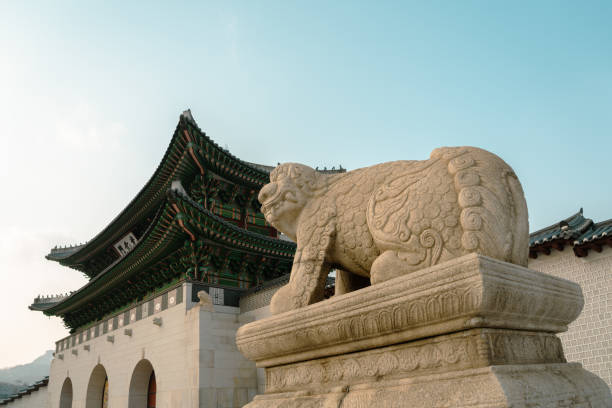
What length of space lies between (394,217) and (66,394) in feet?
79.3

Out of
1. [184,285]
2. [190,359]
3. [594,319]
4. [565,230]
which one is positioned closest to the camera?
[594,319]

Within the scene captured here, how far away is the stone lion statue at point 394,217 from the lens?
95.7 inches

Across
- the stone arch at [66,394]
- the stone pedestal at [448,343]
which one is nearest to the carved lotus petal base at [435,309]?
the stone pedestal at [448,343]

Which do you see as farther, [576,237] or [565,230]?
[565,230]

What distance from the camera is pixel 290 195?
10.7ft

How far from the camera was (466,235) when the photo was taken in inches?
93.4

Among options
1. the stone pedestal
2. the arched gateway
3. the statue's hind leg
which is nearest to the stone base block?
the stone pedestal

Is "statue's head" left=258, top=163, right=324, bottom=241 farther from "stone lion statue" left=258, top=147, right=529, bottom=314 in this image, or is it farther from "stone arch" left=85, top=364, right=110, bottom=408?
"stone arch" left=85, top=364, right=110, bottom=408

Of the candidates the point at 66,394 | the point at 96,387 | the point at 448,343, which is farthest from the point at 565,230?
the point at 66,394

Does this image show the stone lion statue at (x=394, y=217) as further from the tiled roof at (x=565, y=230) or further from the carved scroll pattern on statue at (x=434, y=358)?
the tiled roof at (x=565, y=230)

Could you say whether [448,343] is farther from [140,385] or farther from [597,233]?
[140,385]

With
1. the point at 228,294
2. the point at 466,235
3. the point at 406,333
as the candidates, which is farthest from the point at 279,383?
the point at 228,294

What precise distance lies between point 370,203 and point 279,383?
1259mm

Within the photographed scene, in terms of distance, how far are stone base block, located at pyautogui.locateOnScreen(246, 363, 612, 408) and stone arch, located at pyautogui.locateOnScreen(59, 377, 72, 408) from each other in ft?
74.8
